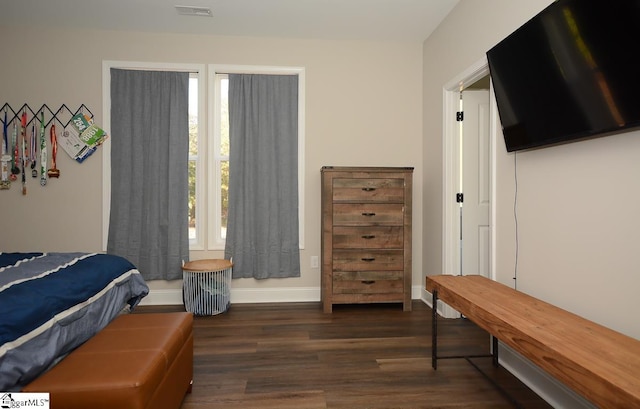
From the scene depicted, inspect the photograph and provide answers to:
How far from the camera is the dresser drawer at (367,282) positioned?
314 cm

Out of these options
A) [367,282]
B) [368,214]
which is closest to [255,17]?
[368,214]

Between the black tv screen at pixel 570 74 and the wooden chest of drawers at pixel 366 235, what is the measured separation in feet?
4.03

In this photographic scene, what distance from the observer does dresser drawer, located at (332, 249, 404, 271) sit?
3143 millimetres

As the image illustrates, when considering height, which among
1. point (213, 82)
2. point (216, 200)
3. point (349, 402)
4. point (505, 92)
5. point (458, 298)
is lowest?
point (349, 402)

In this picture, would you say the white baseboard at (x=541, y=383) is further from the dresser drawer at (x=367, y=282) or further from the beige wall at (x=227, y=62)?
the beige wall at (x=227, y=62)

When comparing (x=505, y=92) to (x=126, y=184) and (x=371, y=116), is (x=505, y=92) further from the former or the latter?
(x=126, y=184)

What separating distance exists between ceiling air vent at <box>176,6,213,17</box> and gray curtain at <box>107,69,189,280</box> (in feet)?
1.89

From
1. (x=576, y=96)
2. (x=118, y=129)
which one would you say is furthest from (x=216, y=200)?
(x=576, y=96)

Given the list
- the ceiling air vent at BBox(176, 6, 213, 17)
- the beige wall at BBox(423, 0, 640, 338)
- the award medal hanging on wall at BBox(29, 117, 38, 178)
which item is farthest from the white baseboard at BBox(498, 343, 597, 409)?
the award medal hanging on wall at BBox(29, 117, 38, 178)

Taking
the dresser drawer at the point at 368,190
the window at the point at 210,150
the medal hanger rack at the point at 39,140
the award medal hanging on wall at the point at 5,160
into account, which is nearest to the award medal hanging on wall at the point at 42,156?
the medal hanger rack at the point at 39,140

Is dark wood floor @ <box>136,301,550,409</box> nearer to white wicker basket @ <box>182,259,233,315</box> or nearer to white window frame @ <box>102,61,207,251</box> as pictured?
white wicker basket @ <box>182,259,233,315</box>

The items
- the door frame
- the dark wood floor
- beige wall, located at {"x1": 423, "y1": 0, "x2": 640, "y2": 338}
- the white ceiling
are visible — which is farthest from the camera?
the door frame

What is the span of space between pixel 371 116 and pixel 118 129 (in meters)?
2.52

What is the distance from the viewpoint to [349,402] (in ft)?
5.81
